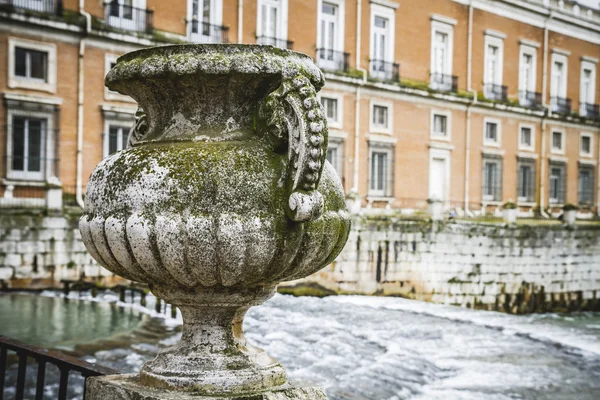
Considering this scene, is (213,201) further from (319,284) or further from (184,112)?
(319,284)

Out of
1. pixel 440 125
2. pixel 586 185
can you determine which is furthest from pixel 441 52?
pixel 586 185

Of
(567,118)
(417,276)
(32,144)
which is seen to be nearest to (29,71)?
(32,144)

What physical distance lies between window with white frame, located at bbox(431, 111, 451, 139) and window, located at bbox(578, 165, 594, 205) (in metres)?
8.93

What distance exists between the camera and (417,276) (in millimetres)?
20828

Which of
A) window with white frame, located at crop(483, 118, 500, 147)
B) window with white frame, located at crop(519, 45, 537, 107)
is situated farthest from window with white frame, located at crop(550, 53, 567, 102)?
window with white frame, located at crop(483, 118, 500, 147)

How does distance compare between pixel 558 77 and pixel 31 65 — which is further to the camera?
pixel 558 77

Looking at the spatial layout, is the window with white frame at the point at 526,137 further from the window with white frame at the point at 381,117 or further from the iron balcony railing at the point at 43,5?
the iron balcony railing at the point at 43,5

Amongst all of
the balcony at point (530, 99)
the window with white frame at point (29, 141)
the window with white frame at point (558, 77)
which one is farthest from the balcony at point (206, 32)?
the window with white frame at point (558, 77)

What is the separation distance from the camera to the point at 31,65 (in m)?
17.8

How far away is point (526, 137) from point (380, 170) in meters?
8.47

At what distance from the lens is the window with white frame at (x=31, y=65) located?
17438 millimetres

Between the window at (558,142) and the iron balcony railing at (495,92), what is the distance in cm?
339

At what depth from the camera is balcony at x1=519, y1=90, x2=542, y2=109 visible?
99.5ft

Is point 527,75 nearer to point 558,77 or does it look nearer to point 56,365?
point 558,77
